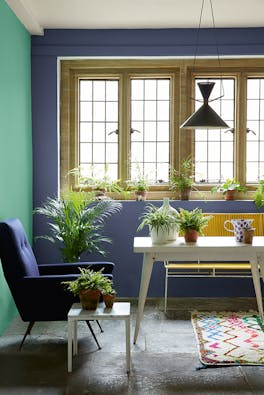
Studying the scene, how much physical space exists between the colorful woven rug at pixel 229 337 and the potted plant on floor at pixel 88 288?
3.29 ft

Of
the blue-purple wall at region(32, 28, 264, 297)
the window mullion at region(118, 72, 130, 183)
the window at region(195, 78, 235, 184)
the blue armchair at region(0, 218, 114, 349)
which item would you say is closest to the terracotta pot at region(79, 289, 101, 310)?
the blue armchair at region(0, 218, 114, 349)

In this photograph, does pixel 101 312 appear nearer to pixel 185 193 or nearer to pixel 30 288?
pixel 30 288

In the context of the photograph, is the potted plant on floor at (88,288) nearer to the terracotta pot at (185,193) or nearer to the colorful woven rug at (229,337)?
the colorful woven rug at (229,337)

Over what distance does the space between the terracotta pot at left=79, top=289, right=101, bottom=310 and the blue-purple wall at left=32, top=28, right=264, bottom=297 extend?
2.56 m

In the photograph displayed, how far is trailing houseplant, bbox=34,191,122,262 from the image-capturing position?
669 centimetres

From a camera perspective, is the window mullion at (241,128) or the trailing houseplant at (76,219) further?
the window mullion at (241,128)

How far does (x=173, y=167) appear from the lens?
7.45m

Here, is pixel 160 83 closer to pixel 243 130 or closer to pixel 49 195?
pixel 243 130

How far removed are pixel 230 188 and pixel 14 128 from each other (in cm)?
267

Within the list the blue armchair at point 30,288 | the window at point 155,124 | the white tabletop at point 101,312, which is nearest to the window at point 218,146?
the window at point 155,124

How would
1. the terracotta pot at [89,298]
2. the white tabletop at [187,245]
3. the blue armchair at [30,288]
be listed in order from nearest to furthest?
the terracotta pot at [89,298] → the blue armchair at [30,288] → the white tabletop at [187,245]

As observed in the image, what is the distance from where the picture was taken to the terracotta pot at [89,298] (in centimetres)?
463

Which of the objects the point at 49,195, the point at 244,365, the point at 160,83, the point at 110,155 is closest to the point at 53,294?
the point at 244,365

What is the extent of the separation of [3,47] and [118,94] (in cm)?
204
